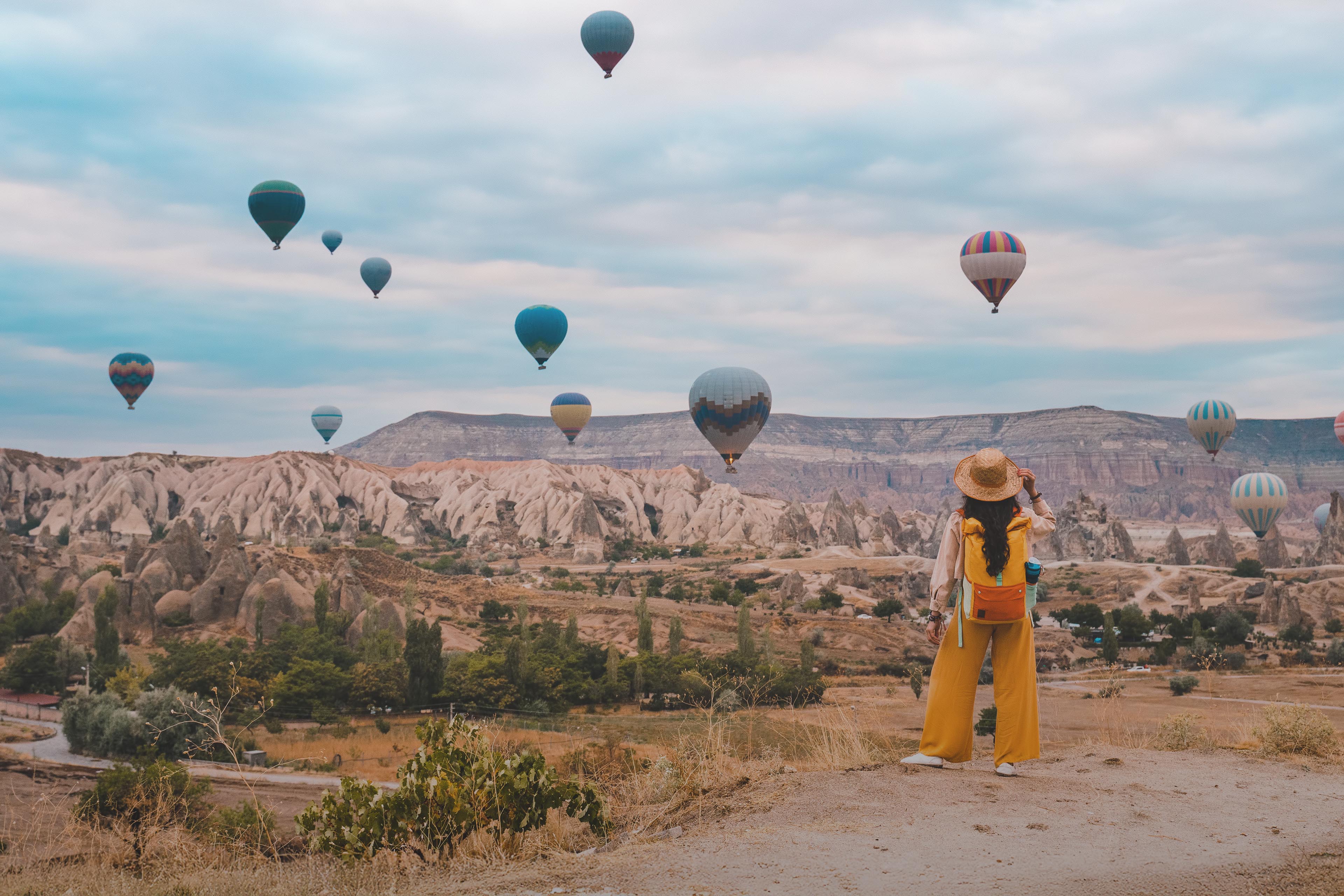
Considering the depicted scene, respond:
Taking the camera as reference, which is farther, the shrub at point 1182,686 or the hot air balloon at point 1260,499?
the hot air balloon at point 1260,499

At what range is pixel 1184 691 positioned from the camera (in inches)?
1510

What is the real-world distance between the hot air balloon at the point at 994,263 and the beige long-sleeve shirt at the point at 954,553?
39.8 metres

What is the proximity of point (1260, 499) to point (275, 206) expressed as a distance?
75048 mm

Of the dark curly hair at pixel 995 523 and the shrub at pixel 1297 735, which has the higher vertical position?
the dark curly hair at pixel 995 523

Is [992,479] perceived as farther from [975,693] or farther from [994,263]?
[994,263]

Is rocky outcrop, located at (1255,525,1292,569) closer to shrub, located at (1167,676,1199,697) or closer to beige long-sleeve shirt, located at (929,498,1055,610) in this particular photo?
shrub, located at (1167,676,1199,697)

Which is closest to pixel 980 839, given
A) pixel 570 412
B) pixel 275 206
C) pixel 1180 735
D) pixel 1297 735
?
pixel 1180 735

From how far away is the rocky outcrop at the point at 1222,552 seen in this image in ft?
336

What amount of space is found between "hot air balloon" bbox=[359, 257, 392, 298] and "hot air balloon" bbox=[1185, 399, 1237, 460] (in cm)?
6405

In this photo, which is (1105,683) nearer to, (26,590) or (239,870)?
(239,870)

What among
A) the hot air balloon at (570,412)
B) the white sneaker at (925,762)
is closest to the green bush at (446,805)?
the white sneaker at (925,762)

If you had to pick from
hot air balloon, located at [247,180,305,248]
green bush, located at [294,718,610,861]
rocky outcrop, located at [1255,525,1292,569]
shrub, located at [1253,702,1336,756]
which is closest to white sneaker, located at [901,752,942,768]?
green bush, located at [294,718,610,861]

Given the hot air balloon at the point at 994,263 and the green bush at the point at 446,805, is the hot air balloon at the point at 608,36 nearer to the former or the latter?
the hot air balloon at the point at 994,263

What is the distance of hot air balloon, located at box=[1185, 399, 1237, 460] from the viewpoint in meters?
85.4
